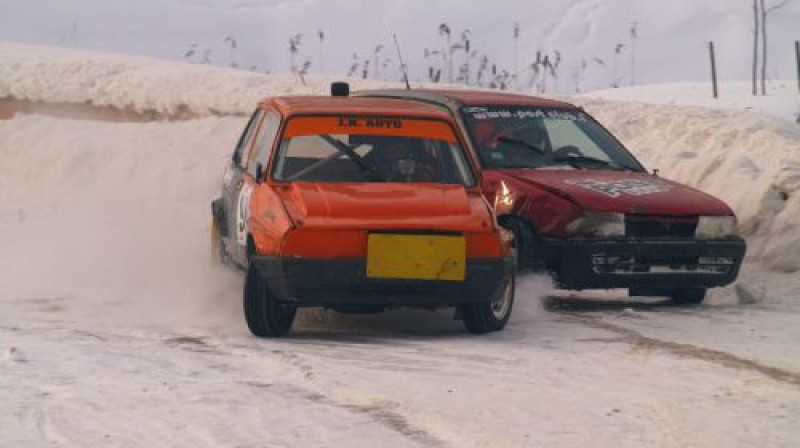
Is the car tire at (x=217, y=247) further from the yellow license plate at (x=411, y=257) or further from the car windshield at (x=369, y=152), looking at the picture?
the yellow license plate at (x=411, y=257)

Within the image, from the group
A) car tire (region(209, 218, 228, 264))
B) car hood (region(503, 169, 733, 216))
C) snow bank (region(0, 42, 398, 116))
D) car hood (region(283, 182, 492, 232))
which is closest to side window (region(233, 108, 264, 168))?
car tire (region(209, 218, 228, 264))

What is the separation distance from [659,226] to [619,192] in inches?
15.0

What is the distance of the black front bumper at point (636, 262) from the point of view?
1074 cm

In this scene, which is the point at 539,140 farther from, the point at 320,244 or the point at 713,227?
the point at 320,244

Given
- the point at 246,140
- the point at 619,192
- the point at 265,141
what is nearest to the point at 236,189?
the point at 265,141

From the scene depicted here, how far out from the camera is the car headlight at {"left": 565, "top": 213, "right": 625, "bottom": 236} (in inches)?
425

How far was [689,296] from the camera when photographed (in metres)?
11.7

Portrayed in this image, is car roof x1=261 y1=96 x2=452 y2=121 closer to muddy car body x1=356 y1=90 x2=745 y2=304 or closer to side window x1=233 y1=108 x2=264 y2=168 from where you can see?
side window x1=233 y1=108 x2=264 y2=168

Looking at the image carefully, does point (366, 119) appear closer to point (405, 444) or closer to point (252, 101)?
point (405, 444)

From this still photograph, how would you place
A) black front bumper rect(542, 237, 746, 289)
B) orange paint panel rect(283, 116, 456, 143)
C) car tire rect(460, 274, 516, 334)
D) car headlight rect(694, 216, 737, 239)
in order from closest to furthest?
1. car tire rect(460, 274, 516, 334)
2. orange paint panel rect(283, 116, 456, 143)
3. black front bumper rect(542, 237, 746, 289)
4. car headlight rect(694, 216, 737, 239)

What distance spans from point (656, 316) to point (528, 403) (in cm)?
381

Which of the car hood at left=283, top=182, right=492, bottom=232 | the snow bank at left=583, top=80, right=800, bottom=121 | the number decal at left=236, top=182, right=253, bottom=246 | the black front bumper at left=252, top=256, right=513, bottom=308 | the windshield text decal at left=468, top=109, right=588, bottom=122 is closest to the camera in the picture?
the black front bumper at left=252, top=256, right=513, bottom=308

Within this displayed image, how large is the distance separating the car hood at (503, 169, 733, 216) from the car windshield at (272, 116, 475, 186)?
1141 millimetres

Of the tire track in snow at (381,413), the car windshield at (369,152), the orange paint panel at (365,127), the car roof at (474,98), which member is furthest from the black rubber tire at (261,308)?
the car roof at (474,98)
